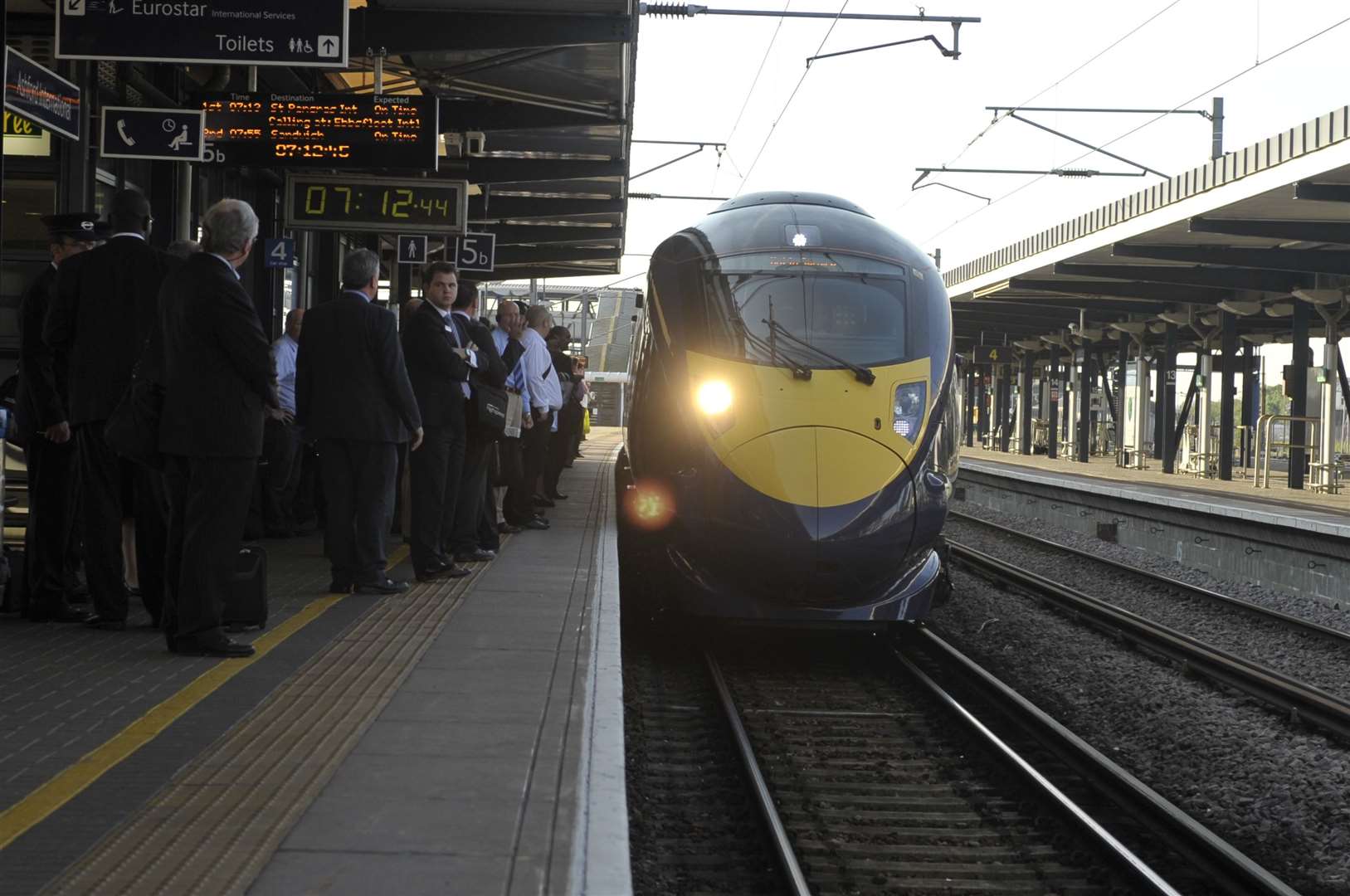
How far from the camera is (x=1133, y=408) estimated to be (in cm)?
3881

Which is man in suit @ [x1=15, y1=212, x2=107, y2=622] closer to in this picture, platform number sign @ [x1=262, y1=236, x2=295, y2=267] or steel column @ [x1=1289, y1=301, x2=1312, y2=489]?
platform number sign @ [x1=262, y1=236, x2=295, y2=267]

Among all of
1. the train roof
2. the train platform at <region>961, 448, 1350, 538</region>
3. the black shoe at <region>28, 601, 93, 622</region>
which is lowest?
the black shoe at <region>28, 601, 93, 622</region>

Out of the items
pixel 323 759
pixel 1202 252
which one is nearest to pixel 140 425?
pixel 323 759

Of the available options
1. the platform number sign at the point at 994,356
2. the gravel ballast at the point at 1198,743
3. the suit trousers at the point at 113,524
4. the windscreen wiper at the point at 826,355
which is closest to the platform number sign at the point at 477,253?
the gravel ballast at the point at 1198,743

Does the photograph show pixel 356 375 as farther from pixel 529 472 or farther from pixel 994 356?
pixel 994 356

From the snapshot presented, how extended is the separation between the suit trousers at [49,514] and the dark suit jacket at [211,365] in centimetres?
106

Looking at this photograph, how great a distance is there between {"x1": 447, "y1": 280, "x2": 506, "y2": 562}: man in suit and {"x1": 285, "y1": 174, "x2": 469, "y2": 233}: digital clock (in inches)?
146

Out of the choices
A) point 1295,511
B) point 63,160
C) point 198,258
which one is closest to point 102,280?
point 198,258

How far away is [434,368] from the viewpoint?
8609mm

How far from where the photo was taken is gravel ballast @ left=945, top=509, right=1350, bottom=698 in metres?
9.75

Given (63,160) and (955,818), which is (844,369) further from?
(63,160)

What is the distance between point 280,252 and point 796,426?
678cm

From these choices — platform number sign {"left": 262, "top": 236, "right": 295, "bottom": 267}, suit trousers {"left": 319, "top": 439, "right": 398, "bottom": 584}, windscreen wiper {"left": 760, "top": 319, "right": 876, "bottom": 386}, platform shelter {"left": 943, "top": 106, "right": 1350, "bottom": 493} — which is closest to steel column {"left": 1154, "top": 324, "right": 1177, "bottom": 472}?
platform shelter {"left": 943, "top": 106, "right": 1350, "bottom": 493}

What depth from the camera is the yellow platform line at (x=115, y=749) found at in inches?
146
